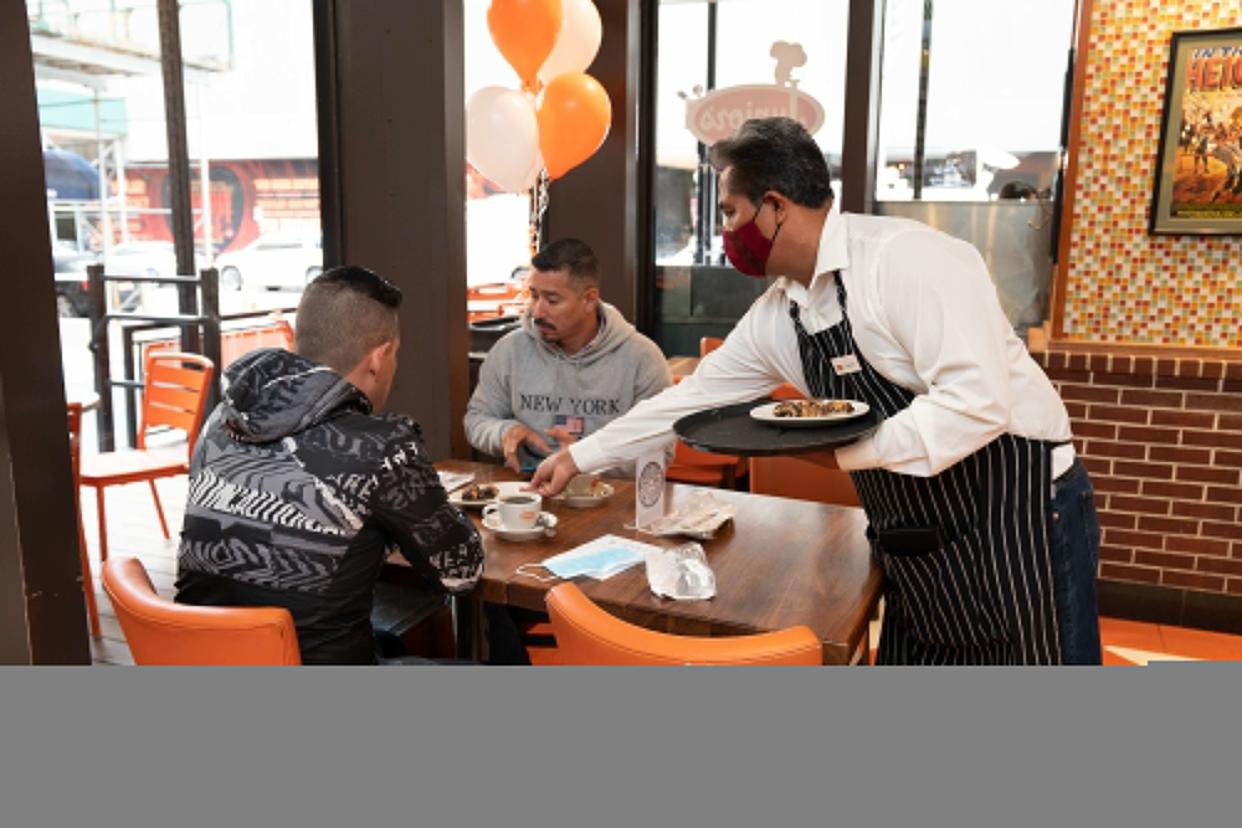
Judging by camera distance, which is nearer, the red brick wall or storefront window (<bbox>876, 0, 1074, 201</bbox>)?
the red brick wall

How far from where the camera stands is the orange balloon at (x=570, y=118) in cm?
399

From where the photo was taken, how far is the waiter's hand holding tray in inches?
67.5

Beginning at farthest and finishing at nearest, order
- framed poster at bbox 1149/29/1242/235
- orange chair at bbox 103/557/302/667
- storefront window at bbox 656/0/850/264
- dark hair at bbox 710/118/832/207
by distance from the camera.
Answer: storefront window at bbox 656/0/850/264 → framed poster at bbox 1149/29/1242/235 → dark hair at bbox 710/118/832/207 → orange chair at bbox 103/557/302/667

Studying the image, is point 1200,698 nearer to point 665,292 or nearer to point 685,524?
point 685,524

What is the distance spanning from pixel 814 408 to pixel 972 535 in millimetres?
419

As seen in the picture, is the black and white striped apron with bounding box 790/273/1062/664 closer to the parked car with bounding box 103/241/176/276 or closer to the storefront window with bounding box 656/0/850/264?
the storefront window with bounding box 656/0/850/264

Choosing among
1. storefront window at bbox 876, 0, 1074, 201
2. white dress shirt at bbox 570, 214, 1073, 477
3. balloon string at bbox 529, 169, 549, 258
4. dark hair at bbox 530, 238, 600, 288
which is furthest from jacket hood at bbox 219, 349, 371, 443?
storefront window at bbox 876, 0, 1074, 201

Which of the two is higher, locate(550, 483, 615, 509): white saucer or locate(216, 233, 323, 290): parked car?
locate(216, 233, 323, 290): parked car

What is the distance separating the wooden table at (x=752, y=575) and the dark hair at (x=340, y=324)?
1.62 ft

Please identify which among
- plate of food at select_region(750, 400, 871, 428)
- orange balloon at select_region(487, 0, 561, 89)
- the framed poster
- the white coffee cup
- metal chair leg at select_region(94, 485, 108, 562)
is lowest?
metal chair leg at select_region(94, 485, 108, 562)

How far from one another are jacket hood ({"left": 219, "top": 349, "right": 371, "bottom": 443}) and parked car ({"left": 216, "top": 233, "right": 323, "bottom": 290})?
2709 mm

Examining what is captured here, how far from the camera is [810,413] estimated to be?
188cm

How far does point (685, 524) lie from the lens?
2.22 meters

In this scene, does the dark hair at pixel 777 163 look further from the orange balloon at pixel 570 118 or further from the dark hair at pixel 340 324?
the orange balloon at pixel 570 118
